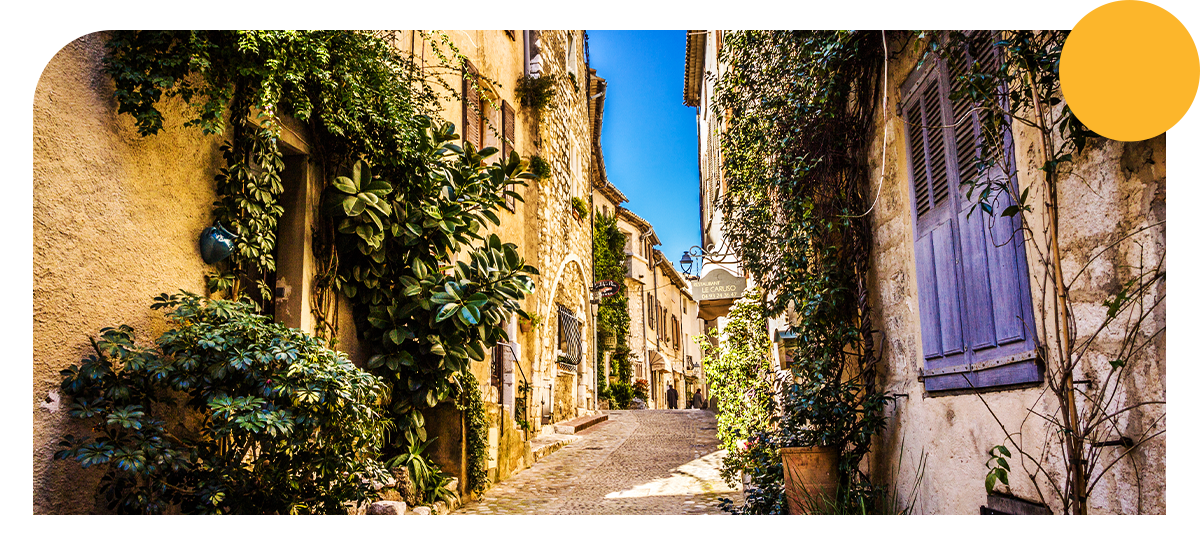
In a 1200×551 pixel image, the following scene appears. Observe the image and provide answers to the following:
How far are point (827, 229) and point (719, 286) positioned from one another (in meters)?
4.93

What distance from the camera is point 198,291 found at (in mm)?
3793

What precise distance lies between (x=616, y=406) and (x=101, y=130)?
17126 millimetres

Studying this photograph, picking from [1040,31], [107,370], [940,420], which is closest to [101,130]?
[107,370]

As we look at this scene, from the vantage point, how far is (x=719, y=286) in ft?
31.6

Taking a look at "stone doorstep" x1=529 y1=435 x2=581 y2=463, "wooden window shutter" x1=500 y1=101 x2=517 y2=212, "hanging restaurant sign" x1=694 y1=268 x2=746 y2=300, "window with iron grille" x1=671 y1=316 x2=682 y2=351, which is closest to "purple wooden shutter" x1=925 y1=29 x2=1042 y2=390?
"hanging restaurant sign" x1=694 y1=268 x2=746 y2=300

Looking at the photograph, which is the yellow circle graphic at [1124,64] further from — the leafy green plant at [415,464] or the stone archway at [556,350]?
the stone archway at [556,350]

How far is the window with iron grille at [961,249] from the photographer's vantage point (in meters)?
3.09

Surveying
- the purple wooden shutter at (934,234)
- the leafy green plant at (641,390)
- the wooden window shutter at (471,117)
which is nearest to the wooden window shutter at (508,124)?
the wooden window shutter at (471,117)

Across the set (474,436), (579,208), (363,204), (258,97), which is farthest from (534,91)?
(258,97)

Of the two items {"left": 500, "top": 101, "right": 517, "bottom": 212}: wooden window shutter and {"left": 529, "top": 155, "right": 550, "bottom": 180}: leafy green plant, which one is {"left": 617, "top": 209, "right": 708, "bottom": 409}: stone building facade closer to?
{"left": 529, "top": 155, "right": 550, "bottom": 180}: leafy green plant

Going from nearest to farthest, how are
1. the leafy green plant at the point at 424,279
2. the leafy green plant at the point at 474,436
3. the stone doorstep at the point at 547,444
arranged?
the leafy green plant at the point at 424,279, the leafy green plant at the point at 474,436, the stone doorstep at the point at 547,444

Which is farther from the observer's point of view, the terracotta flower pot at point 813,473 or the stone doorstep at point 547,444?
the stone doorstep at point 547,444

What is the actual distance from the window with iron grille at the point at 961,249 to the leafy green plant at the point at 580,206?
10.1 meters
